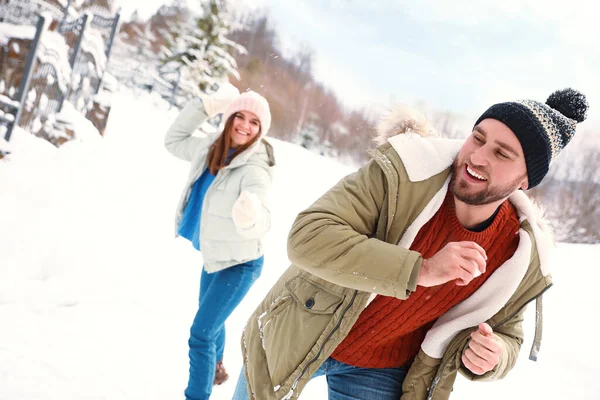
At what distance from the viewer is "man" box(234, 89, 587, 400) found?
53.4 inches

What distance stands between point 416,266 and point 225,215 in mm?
1723

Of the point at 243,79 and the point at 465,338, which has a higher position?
the point at 243,79

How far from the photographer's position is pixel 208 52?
21828 millimetres

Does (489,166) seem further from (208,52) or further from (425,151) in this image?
(208,52)

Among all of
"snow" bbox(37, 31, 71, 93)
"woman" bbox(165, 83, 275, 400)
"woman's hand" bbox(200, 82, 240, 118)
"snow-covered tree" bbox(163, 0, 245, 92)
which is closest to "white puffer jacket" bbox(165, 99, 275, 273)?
"woman" bbox(165, 83, 275, 400)

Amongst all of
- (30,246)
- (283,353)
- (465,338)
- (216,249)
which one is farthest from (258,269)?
(30,246)

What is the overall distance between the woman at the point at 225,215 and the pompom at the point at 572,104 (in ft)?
5.24

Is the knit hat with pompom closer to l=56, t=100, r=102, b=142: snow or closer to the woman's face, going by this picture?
the woman's face

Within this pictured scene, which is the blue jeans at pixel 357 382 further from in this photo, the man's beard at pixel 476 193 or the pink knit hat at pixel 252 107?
the pink knit hat at pixel 252 107

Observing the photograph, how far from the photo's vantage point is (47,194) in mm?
5703

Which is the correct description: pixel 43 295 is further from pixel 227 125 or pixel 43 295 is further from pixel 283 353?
pixel 283 353

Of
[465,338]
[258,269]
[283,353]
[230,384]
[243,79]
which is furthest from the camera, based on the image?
[243,79]

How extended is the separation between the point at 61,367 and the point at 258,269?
58.2 inches

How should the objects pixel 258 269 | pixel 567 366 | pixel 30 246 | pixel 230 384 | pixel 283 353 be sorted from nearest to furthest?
pixel 283 353
pixel 258 269
pixel 230 384
pixel 30 246
pixel 567 366
